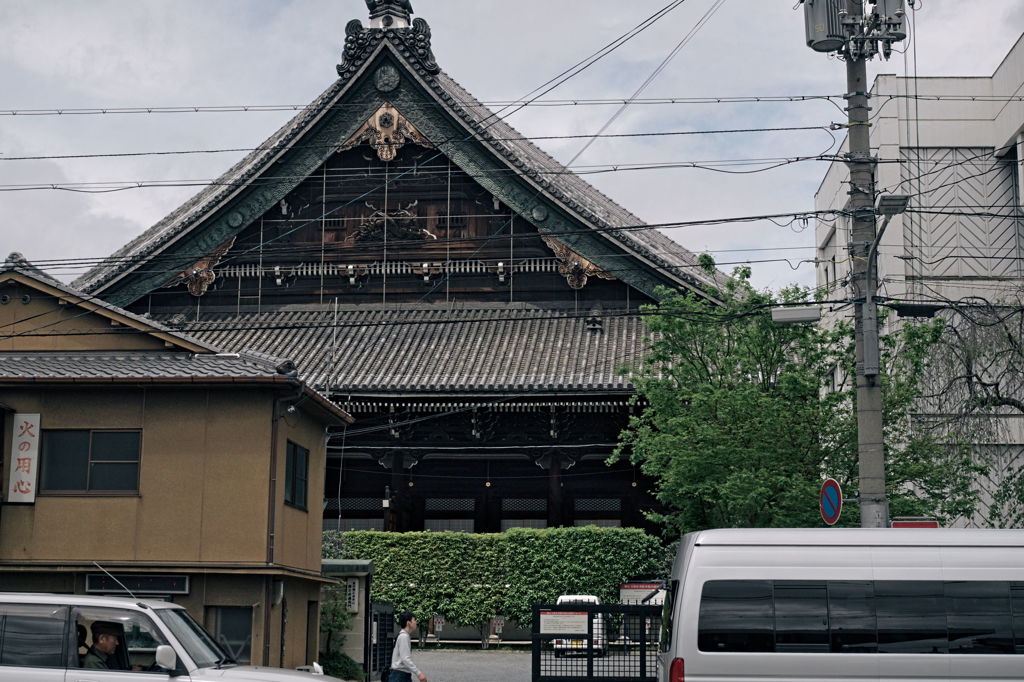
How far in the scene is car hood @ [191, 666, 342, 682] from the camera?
1215 centimetres

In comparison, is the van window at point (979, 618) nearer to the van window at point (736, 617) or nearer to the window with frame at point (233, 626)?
the van window at point (736, 617)

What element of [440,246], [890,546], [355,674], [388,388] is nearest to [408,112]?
[440,246]

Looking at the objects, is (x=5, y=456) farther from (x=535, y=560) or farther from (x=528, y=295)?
(x=528, y=295)

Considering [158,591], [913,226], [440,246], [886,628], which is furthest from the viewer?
[913,226]

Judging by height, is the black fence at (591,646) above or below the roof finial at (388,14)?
below

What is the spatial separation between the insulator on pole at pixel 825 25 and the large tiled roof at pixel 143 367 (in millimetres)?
9006

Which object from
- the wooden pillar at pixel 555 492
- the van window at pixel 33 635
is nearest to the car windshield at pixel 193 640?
the van window at pixel 33 635

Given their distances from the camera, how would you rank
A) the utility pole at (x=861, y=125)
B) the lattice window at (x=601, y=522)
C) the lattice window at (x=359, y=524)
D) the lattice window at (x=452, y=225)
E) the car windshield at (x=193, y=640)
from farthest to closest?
the lattice window at (x=452, y=225)
the lattice window at (x=359, y=524)
the lattice window at (x=601, y=522)
the utility pole at (x=861, y=125)
the car windshield at (x=193, y=640)

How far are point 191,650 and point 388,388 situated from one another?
16406 millimetres

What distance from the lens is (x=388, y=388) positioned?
28828mm

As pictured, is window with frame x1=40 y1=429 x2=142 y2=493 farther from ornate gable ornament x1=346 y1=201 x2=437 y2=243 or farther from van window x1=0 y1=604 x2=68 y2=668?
ornate gable ornament x1=346 y1=201 x2=437 y2=243

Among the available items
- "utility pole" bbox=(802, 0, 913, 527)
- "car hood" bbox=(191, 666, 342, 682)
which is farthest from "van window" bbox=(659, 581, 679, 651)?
"car hood" bbox=(191, 666, 342, 682)

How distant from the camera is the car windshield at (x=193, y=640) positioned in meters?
12.5

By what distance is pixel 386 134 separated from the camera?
32.1 m
